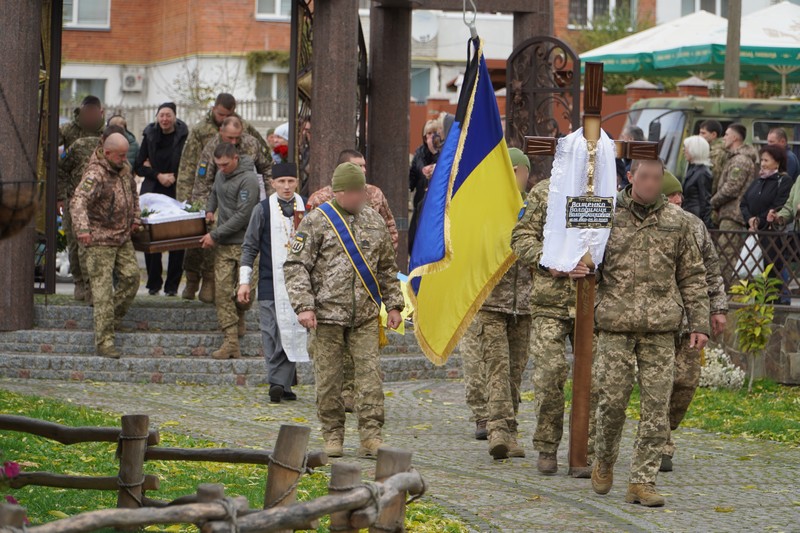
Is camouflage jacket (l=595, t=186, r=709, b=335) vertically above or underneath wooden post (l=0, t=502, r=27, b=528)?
above

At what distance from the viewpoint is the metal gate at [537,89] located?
16.4 metres

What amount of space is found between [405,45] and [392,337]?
357 cm

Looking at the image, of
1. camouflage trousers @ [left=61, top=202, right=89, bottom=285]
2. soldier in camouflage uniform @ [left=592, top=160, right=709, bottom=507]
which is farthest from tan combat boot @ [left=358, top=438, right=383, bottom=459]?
camouflage trousers @ [left=61, top=202, right=89, bottom=285]

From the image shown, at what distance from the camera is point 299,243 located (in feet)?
35.7

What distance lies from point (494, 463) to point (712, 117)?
11.9 meters

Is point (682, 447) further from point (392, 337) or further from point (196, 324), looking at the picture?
point (196, 324)

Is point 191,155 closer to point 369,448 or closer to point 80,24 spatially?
point 369,448

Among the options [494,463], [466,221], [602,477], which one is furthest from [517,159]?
[602,477]

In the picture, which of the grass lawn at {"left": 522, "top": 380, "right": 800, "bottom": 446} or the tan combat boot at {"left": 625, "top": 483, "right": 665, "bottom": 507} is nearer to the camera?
the tan combat boot at {"left": 625, "top": 483, "right": 665, "bottom": 507}

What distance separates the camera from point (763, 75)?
2697 centimetres

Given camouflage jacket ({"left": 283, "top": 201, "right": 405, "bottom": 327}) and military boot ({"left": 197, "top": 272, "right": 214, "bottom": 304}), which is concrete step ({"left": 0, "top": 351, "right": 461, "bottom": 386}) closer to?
military boot ({"left": 197, "top": 272, "right": 214, "bottom": 304})

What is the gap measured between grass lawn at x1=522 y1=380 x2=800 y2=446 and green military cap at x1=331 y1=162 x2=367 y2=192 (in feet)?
11.9

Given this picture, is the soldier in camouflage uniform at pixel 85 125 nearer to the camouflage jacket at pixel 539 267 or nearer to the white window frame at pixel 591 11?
the camouflage jacket at pixel 539 267

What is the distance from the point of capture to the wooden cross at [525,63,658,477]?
384 inches
